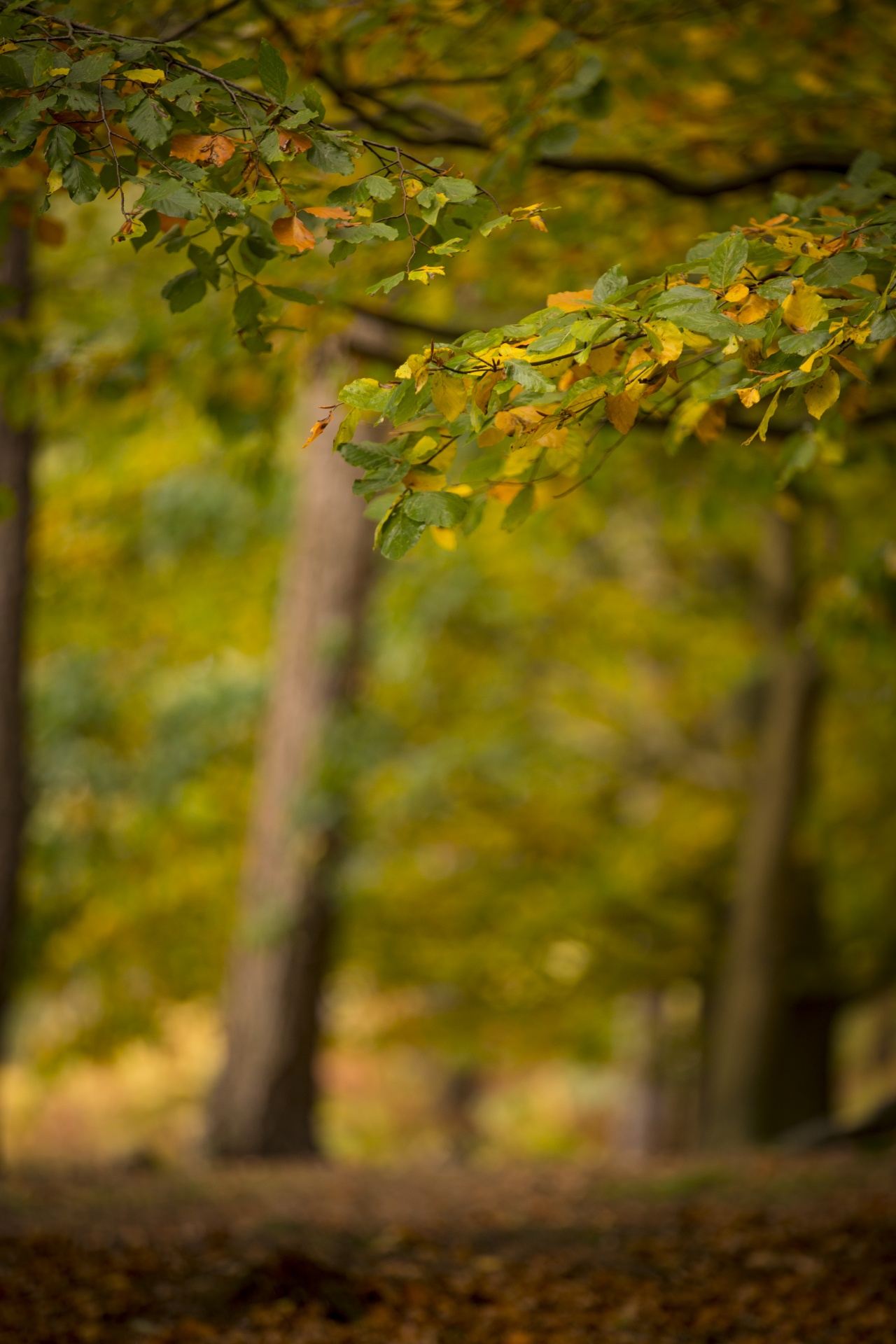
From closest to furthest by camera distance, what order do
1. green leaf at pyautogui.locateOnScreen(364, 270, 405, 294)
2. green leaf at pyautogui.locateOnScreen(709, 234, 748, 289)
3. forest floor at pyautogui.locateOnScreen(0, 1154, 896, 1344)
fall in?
green leaf at pyautogui.locateOnScreen(364, 270, 405, 294) → green leaf at pyautogui.locateOnScreen(709, 234, 748, 289) → forest floor at pyautogui.locateOnScreen(0, 1154, 896, 1344)

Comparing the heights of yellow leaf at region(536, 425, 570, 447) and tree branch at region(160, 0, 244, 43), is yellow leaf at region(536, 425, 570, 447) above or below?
below

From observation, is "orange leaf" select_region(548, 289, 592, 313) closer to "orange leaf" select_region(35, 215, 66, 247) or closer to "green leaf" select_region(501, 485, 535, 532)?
"green leaf" select_region(501, 485, 535, 532)

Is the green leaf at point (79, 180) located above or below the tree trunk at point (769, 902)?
above

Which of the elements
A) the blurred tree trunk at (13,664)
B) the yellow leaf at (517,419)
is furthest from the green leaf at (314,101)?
the blurred tree trunk at (13,664)

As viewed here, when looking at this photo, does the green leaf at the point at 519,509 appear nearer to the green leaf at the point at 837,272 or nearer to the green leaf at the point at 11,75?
the green leaf at the point at 837,272

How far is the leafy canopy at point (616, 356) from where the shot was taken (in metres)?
2.19

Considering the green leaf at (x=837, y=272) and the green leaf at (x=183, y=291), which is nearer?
the green leaf at (x=837, y=272)

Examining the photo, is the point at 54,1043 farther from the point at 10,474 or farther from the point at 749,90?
the point at 749,90

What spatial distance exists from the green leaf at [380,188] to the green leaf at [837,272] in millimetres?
863

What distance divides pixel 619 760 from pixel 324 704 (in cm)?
319

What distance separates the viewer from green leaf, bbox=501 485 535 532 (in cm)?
262

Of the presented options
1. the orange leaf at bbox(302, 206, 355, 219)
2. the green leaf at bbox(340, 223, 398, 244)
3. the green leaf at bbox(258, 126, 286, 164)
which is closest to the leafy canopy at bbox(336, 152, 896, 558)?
the green leaf at bbox(340, 223, 398, 244)

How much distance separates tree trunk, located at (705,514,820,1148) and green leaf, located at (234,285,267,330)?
6.85 meters

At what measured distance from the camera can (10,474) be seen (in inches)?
213
